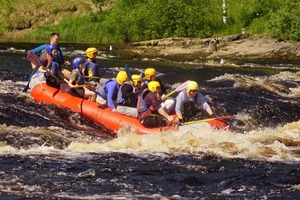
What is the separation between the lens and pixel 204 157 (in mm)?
10109

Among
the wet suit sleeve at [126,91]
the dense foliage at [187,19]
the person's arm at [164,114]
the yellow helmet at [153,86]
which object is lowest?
the person's arm at [164,114]

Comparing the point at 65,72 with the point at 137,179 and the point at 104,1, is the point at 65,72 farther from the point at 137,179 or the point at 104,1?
the point at 104,1

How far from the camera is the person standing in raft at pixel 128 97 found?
515 inches

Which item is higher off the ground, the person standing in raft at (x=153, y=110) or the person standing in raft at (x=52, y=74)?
the person standing in raft at (x=52, y=74)

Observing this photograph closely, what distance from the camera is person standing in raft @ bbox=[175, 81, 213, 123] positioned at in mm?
12195

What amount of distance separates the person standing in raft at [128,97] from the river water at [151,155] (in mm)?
706

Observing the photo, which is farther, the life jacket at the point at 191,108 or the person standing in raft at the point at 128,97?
the person standing in raft at the point at 128,97

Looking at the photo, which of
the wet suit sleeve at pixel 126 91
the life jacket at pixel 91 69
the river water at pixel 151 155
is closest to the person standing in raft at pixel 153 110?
the river water at pixel 151 155

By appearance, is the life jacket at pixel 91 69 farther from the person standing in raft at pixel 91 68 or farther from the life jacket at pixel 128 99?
the life jacket at pixel 128 99

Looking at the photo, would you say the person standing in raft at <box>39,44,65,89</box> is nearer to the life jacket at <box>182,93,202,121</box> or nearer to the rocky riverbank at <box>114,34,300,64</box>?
the life jacket at <box>182,93,202,121</box>

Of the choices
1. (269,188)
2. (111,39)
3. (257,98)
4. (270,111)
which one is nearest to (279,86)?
(257,98)

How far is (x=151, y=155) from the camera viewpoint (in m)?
10.3

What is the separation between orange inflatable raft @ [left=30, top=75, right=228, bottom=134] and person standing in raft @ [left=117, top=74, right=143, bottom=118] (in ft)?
0.74

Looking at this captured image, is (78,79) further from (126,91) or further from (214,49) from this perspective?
(214,49)
